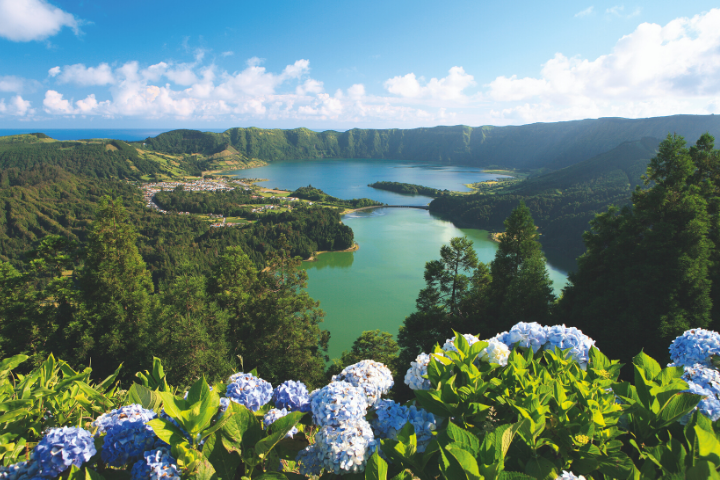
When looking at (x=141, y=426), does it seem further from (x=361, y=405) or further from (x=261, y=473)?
(x=361, y=405)

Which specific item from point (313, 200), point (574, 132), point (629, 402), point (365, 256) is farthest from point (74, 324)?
point (574, 132)

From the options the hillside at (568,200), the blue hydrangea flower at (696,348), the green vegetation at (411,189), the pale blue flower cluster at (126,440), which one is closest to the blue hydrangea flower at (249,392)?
the pale blue flower cluster at (126,440)

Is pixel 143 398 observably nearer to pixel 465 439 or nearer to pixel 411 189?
pixel 465 439

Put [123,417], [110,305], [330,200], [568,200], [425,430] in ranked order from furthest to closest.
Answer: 1. [330,200]
2. [568,200]
3. [110,305]
4. [425,430]
5. [123,417]

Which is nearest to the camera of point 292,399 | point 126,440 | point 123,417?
point 126,440

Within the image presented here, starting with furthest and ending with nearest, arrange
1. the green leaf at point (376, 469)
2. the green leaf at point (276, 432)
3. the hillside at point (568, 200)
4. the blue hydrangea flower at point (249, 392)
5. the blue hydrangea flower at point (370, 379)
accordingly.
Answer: the hillside at point (568, 200)
the blue hydrangea flower at point (370, 379)
the blue hydrangea flower at point (249, 392)
the green leaf at point (276, 432)
the green leaf at point (376, 469)

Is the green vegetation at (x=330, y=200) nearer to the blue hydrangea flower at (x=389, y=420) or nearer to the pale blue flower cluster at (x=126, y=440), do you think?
the blue hydrangea flower at (x=389, y=420)

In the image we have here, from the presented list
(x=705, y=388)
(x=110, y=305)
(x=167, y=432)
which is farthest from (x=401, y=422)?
(x=110, y=305)
